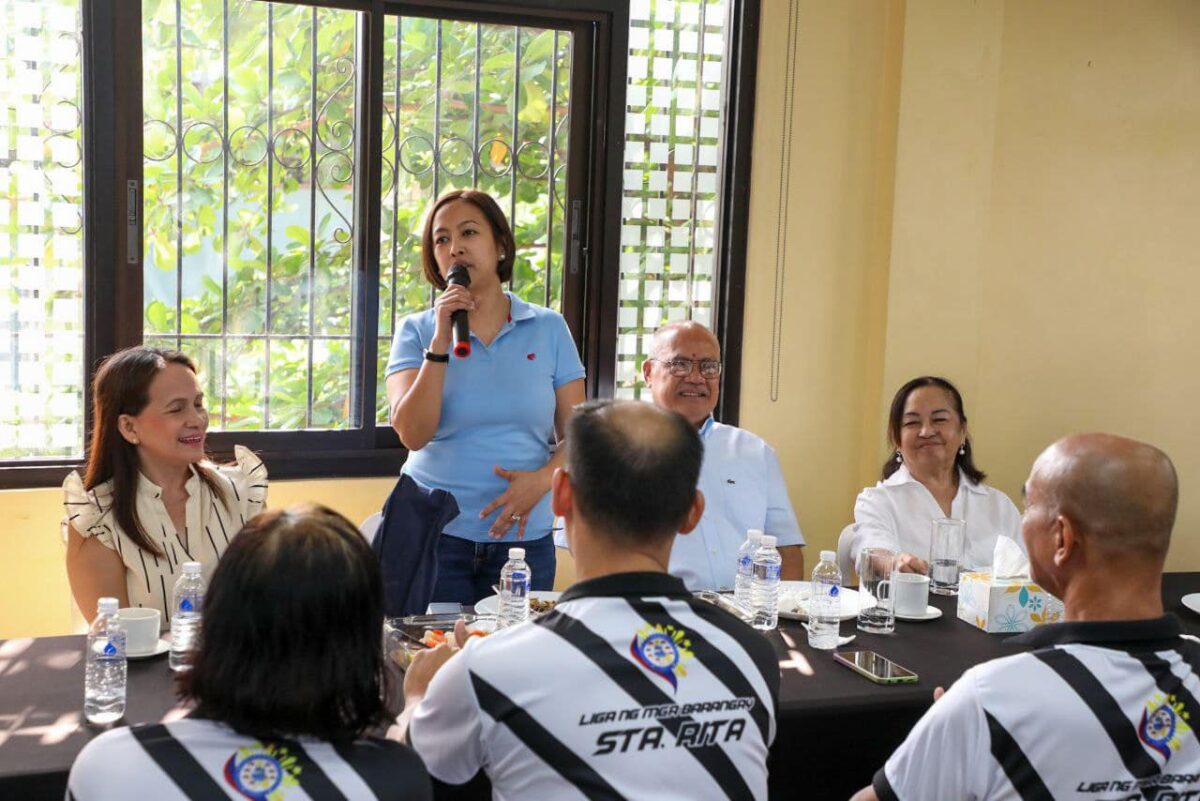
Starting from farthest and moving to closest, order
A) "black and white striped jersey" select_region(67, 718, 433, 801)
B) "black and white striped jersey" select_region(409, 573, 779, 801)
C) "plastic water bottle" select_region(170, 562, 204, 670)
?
"plastic water bottle" select_region(170, 562, 204, 670)
"black and white striped jersey" select_region(409, 573, 779, 801)
"black and white striped jersey" select_region(67, 718, 433, 801)

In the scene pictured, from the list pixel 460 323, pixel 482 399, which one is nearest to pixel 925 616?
pixel 482 399

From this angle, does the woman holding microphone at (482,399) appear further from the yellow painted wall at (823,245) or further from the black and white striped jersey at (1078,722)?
the black and white striped jersey at (1078,722)

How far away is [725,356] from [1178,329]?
183 centimetres

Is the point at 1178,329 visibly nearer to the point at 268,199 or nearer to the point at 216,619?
the point at 268,199

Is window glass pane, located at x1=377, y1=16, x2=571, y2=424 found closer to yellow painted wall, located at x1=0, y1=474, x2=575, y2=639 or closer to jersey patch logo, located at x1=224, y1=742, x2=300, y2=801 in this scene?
yellow painted wall, located at x1=0, y1=474, x2=575, y2=639

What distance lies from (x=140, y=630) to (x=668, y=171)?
2.64 m

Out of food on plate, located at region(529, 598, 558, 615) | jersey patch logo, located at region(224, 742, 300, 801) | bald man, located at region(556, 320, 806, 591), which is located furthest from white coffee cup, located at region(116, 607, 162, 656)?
bald man, located at region(556, 320, 806, 591)

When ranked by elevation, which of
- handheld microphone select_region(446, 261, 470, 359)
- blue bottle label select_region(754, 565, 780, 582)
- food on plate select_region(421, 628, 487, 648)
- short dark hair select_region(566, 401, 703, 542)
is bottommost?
food on plate select_region(421, 628, 487, 648)

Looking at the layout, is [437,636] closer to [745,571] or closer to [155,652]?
[155,652]

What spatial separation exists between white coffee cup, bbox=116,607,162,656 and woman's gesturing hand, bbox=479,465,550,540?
3.10ft

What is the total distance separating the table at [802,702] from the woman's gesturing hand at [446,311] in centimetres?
110

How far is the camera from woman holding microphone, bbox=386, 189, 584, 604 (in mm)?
3047

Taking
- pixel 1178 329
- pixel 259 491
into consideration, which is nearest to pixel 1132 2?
pixel 1178 329

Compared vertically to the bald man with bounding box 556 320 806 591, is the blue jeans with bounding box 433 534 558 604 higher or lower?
lower
